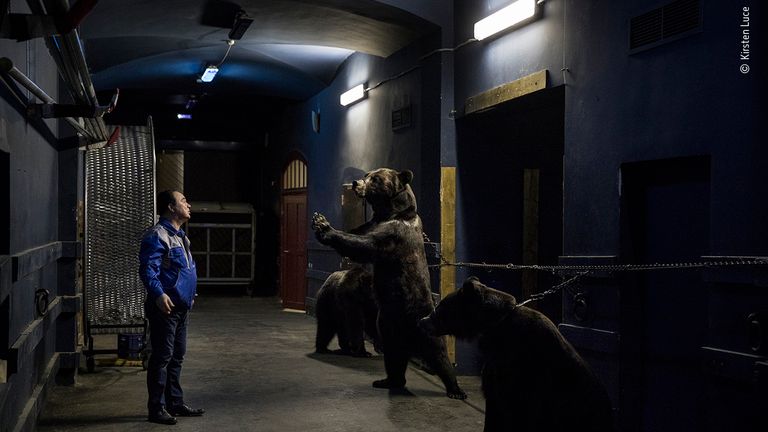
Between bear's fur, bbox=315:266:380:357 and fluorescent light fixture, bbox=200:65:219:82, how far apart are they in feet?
14.6

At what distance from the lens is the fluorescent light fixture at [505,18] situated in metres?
6.50

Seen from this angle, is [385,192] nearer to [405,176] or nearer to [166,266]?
[405,176]

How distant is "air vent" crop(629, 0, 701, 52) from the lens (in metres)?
4.68

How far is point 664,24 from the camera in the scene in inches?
193

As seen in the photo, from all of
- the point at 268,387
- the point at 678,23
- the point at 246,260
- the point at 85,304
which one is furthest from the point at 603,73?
the point at 246,260

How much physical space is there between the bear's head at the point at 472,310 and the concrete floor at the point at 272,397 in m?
1.47

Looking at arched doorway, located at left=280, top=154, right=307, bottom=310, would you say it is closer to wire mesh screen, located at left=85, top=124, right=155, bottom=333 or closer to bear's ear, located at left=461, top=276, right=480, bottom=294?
wire mesh screen, located at left=85, top=124, right=155, bottom=333

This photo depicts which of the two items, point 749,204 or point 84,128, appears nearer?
point 749,204

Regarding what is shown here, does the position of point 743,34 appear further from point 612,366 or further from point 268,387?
point 268,387

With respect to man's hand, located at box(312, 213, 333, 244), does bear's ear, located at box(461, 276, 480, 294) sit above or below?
below

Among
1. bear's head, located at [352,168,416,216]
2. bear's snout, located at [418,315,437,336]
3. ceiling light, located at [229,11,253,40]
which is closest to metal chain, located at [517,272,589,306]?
bear's snout, located at [418,315,437,336]

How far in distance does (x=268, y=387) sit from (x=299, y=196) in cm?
759

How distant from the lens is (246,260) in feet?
57.7

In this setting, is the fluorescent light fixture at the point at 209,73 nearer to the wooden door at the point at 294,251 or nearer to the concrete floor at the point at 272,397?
the wooden door at the point at 294,251
